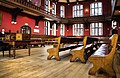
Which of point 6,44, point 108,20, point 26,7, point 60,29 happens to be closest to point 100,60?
point 6,44

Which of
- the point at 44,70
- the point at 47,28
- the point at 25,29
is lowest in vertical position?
the point at 44,70

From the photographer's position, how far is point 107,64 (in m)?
3.02

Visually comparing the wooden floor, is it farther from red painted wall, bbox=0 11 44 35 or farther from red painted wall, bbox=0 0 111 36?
red painted wall, bbox=0 0 111 36

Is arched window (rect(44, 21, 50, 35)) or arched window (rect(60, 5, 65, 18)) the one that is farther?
arched window (rect(60, 5, 65, 18))

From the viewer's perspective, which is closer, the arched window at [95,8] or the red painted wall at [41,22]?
the red painted wall at [41,22]

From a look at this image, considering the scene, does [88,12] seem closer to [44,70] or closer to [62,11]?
[62,11]

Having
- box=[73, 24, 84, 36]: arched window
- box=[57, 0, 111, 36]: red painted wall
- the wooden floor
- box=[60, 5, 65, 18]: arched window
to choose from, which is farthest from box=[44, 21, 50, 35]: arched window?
the wooden floor

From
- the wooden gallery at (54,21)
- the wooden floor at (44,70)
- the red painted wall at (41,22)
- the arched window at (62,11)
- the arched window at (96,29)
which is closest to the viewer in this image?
the wooden floor at (44,70)

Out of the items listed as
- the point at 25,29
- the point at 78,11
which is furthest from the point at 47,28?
the point at 78,11

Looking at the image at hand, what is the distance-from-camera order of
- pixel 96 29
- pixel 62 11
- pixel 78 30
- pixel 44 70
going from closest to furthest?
pixel 44 70 → pixel 96 29 → pixel 78 30 → pixel 62 11

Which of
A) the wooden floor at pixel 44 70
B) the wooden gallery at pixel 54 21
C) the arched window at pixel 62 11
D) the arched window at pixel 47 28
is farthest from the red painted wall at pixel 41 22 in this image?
the wooden floor at pixel 44 70

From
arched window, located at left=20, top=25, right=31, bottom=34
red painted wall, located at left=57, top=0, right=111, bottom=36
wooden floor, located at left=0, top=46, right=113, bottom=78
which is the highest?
red painted wall, located at left=57, top=0, right=111, bottom=36

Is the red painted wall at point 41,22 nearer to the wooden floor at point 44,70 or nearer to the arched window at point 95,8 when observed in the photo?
the arched window at point 95,8

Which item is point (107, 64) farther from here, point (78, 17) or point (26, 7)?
point (78, 17)
